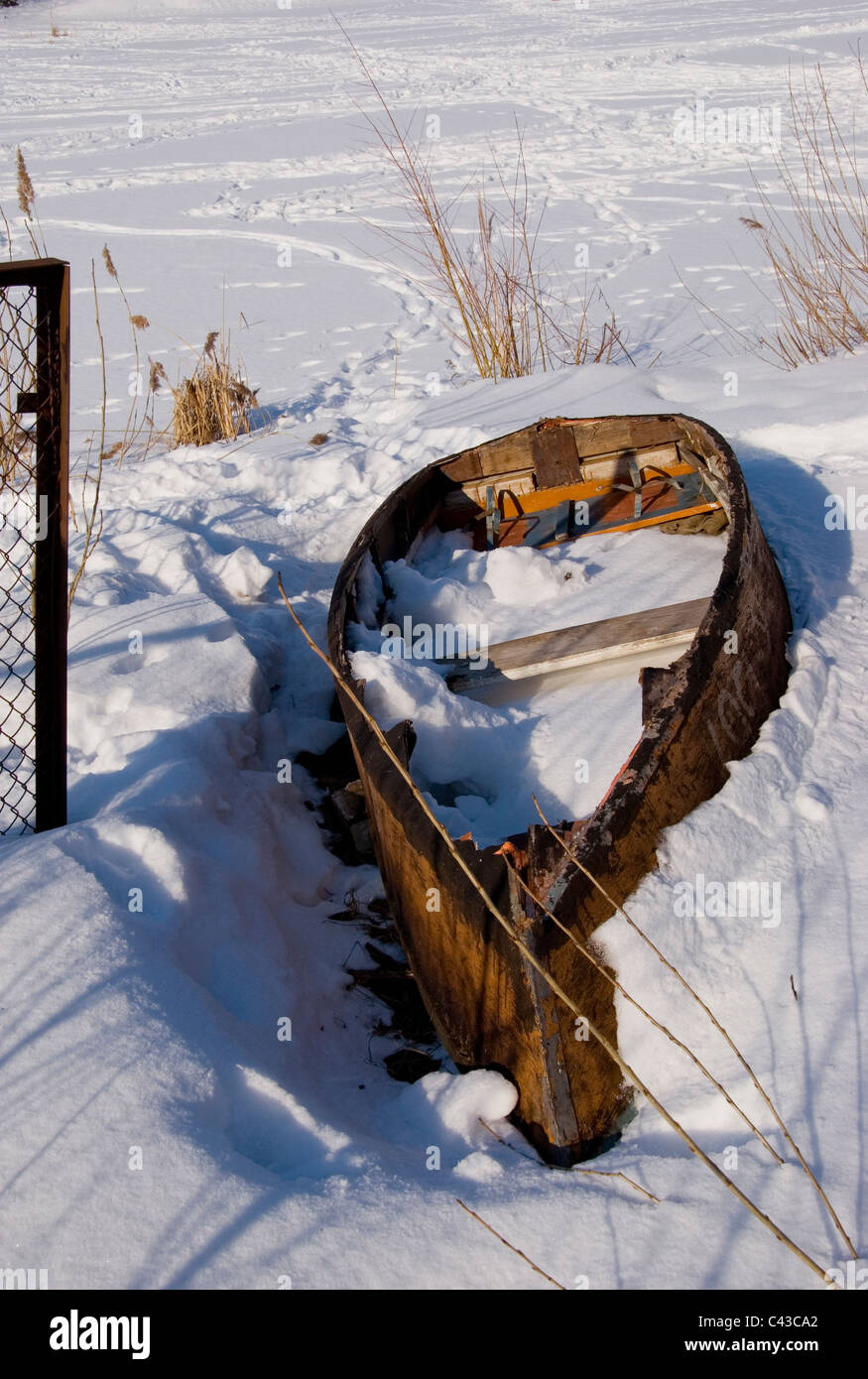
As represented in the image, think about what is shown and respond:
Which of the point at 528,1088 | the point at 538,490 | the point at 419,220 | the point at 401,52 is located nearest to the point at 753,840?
the point at 528,1088

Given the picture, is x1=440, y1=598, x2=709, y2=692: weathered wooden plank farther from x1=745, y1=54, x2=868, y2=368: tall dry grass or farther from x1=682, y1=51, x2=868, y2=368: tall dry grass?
x1=745, y1=54, x2=868, y2=368: tall dry grass

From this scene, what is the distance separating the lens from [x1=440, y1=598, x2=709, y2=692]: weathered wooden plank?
3.59 metres

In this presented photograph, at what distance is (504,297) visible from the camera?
6.82m

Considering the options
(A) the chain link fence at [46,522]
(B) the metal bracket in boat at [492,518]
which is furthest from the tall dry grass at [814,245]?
(A) the chain link fence at [46,522]

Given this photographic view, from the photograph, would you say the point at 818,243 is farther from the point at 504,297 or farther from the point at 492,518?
the point at 492,518

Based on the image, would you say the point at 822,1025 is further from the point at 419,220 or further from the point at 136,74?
the point at 136,74

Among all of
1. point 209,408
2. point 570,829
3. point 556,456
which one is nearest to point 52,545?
point 570,829

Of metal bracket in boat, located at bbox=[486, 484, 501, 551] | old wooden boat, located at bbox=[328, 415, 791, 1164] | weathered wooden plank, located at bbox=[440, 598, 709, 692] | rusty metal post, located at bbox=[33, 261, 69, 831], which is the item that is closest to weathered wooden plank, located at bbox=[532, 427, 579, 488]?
metal bracket in boat, located at bbox=[486, 484, 501, 551]

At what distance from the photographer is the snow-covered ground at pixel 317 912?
1.96 meters

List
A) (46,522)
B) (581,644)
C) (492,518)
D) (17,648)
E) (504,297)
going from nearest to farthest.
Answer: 1. (46,522)
2. (581,644)
3. (17,648)
4. (492,518)
5. (504,297)

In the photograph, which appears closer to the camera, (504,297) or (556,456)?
(556,456)

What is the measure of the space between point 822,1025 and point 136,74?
61.9ft

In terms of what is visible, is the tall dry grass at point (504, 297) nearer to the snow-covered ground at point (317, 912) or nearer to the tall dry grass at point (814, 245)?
the snow-covered ground at point (317, 912)

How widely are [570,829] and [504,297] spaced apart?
5080 mm
